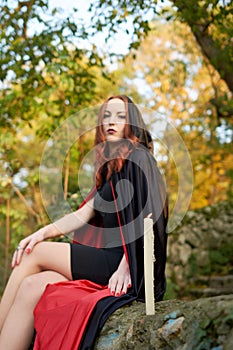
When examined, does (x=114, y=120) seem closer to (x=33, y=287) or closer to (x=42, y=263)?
(x=42, y=263)

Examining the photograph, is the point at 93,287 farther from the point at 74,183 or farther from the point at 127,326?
the point at 74,183

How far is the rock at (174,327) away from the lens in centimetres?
171

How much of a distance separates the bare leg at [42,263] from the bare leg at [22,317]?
8 cm

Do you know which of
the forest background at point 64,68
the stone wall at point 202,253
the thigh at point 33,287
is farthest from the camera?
the stone wall at point 202,253

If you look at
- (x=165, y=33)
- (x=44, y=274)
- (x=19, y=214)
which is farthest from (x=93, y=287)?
(x=165, y=33)

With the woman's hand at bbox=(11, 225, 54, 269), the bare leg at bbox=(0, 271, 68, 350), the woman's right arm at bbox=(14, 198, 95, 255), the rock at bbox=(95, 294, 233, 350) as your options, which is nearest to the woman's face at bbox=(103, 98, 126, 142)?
the woman's right arm at bbox=(14, 198, 95, 255)

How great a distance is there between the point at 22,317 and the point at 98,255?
0.51m

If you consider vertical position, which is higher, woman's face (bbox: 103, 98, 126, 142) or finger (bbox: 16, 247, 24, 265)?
woman's face (bbox: 103, 98, 126, 142)

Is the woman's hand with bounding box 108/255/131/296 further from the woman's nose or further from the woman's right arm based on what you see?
the woman's nose

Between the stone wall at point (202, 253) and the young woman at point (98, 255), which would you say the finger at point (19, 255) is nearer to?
the young woman at point (98, 255)

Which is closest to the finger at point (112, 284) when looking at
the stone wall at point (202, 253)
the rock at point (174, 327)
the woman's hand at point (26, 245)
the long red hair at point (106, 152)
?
the rock at point (174, 327)

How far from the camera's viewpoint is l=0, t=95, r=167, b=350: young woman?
2432mm

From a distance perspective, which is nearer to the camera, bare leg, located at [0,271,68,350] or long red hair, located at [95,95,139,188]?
bare leg, located at [0,271,68,350]

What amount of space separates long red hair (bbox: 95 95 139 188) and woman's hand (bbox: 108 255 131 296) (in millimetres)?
549
